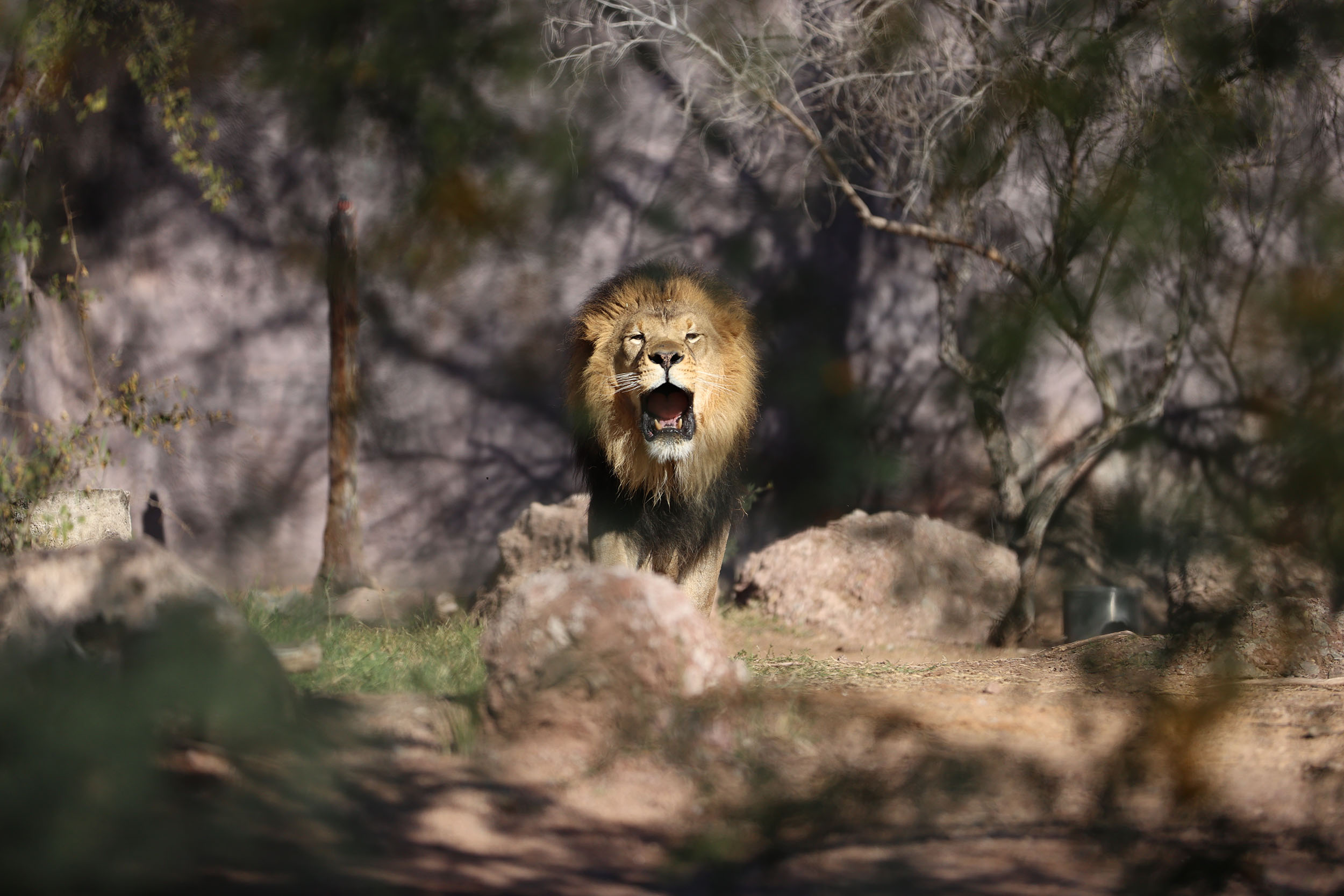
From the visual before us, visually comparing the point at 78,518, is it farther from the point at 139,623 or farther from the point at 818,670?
the point at 818,670

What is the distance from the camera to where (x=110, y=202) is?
5137 millimetres

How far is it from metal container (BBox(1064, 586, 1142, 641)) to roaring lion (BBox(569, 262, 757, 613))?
2.11m

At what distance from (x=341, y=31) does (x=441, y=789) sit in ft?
4.32

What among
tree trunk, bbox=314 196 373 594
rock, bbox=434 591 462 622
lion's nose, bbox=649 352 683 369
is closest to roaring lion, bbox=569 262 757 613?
lion's nose, bbox=649 352 683 369

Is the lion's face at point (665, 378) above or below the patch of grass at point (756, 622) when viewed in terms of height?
above

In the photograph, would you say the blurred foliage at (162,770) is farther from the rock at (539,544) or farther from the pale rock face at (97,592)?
the rock at (539,544)

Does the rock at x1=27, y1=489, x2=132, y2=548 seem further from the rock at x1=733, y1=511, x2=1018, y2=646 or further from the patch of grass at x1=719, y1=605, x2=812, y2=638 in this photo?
the rock at x1=733, y1=511, x2=1018, y2=646

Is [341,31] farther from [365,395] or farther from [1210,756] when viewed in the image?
[365,395]

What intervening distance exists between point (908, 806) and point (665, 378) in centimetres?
137

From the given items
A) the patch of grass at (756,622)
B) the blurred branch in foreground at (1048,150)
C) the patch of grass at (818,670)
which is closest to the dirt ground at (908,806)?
the patch of grass at (818,670)

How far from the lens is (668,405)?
9.48ft

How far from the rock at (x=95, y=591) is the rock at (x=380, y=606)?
1.99 m

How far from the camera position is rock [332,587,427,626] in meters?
4.07

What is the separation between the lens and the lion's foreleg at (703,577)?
10.1ft
